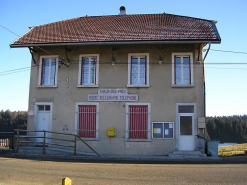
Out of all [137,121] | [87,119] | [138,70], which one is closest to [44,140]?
[87,119]

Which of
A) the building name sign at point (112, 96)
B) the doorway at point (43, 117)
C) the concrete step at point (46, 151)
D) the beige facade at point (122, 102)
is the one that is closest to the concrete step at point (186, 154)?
the beige facade at point (122, 102)

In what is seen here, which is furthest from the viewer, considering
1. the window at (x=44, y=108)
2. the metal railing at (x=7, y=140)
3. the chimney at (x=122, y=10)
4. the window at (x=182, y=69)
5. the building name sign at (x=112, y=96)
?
the chimney at (x=122, y=10)

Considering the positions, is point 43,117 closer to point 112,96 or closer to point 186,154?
point 112,96

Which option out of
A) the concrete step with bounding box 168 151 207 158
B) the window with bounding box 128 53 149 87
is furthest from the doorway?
the concrete step with bounding box 168 151 207 158

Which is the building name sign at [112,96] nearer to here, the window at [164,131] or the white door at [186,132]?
the window at [164,131]

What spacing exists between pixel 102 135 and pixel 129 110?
6.66ft

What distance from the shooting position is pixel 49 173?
9578 millimetres

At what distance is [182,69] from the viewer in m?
16.4

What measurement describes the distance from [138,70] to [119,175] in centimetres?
842

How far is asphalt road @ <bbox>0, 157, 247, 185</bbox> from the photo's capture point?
8359mm

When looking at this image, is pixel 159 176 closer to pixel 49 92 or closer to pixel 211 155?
pixel 211 155

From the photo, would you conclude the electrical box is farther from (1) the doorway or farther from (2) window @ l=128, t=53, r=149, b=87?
(1) the doorway

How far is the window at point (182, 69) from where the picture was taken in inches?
640

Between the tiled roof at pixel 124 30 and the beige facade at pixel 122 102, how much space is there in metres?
0.66
